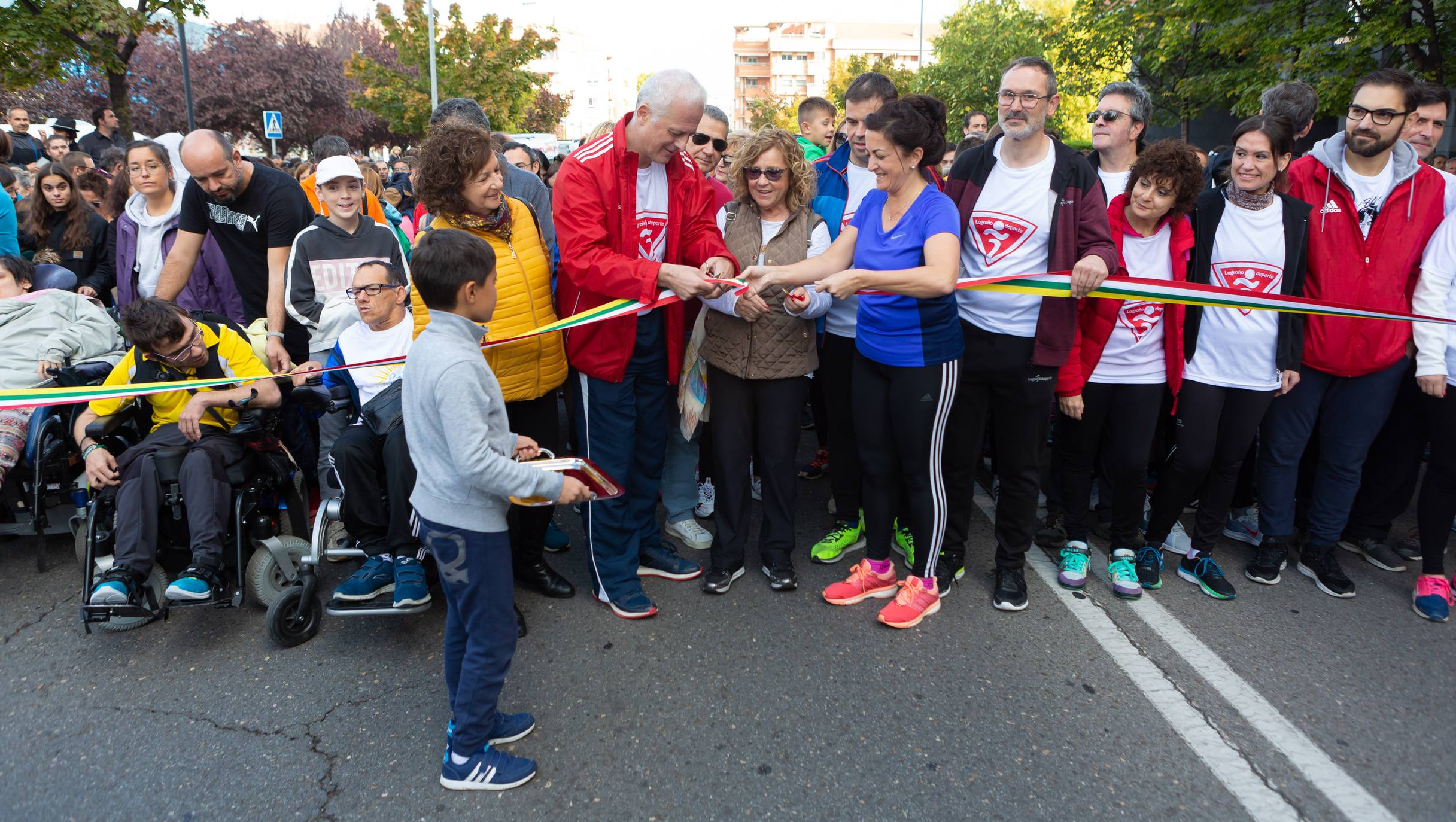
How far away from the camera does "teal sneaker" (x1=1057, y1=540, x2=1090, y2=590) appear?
13.4 ft

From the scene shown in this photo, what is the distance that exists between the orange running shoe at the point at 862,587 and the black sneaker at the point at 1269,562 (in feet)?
5.73

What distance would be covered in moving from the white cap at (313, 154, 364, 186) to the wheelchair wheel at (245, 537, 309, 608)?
1.91 m

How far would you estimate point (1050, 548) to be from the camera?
460 centimetres

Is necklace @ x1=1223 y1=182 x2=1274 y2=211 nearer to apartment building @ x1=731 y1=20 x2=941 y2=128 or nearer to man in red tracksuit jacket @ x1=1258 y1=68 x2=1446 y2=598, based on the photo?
man in red tracksuit jacket @ x1=1258 y1=68 x2=1446 y2=598

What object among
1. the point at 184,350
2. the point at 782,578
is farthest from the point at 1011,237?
the point at 184,350

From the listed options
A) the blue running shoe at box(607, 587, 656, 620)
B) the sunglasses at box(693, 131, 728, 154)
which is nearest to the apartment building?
the sunglasses at box(693, 131, 728, 154)

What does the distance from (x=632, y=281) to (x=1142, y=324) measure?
2.29 metres

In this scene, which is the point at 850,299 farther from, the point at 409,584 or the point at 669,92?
the point at 409,584

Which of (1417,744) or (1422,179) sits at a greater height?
(1422,179)

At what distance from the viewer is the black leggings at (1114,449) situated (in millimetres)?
4031

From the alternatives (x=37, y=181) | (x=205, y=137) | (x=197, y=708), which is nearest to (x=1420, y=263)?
(x=197, y=708)

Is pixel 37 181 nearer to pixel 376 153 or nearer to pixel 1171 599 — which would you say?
pixel 1171 599

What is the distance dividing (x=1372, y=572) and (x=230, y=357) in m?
5.64

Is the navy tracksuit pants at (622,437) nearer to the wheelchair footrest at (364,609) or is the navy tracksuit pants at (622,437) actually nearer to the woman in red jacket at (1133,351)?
the wheelchair footrest at (364,609)
